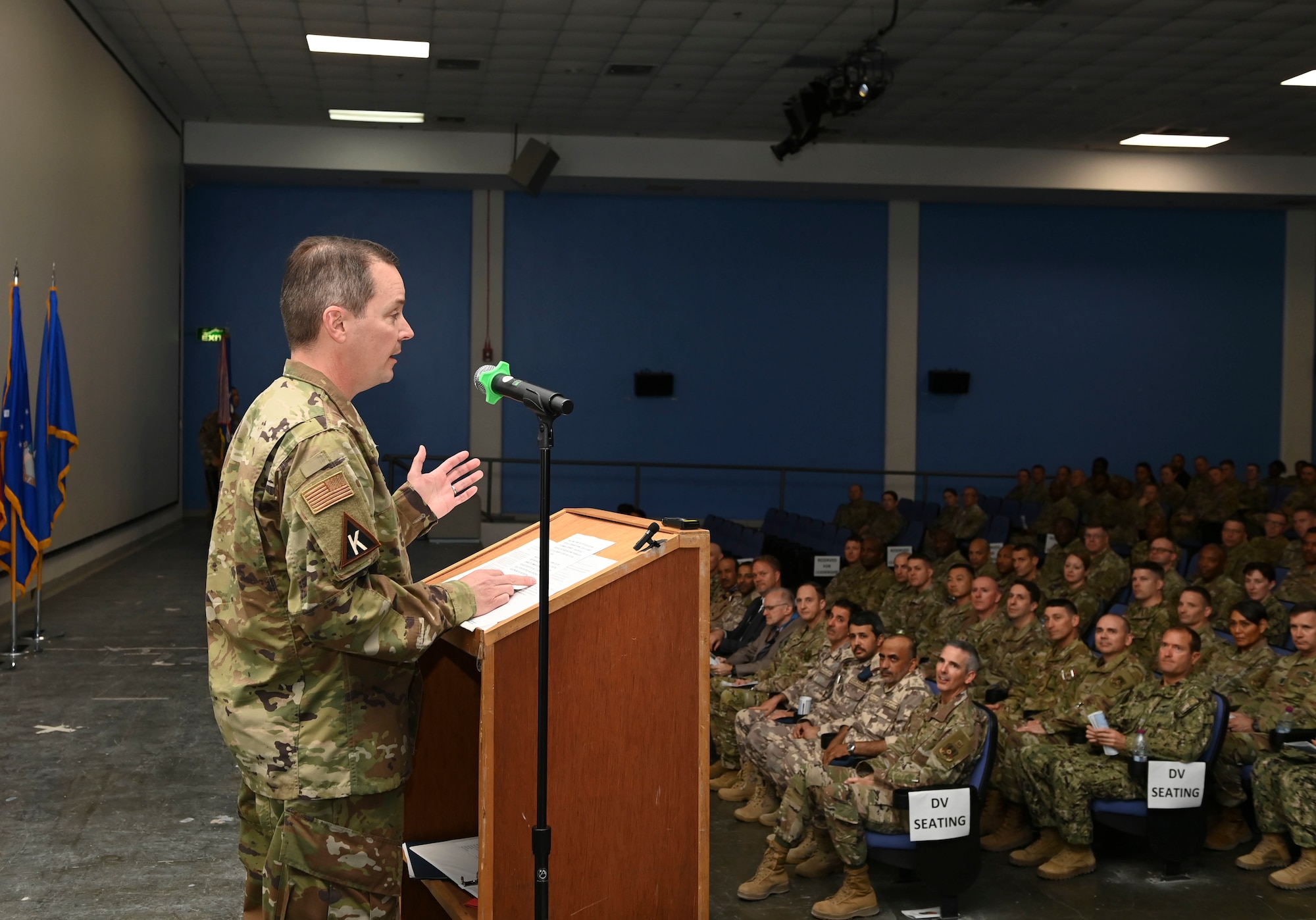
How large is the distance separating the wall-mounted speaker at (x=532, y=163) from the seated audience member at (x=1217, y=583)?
25.8 ft

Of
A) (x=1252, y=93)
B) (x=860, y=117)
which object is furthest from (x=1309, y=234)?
(x=860, y=117)

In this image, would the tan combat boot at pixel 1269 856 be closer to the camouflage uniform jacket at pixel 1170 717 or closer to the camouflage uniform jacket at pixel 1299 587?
the camouflage uniform jacket at pixel 1170 717

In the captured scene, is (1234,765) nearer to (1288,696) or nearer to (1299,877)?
(1299,877)

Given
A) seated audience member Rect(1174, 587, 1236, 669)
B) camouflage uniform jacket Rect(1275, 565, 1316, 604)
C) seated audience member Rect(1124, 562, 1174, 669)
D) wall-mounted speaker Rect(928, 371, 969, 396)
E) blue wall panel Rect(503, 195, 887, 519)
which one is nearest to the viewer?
seated audience member Rect(1174, 587, 1236, 669)

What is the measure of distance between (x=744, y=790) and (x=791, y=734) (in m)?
0.55

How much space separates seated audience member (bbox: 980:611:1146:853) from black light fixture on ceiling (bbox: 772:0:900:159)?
5060 millimetres

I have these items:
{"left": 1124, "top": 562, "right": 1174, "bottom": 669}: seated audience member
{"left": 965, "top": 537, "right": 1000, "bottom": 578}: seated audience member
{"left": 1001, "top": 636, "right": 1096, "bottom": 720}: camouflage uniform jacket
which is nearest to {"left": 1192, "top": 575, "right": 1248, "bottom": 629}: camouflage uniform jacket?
{"left": 1124, "top": 562, "right": 1174, "bottom": 669}: seated audience member

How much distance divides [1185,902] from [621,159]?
1077 centimetres

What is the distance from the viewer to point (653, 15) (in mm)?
9133

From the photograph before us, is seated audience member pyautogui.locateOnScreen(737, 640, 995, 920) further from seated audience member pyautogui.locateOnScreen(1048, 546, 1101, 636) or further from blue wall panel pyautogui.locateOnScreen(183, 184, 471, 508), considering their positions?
blue wall panel pyautogui.locateOnScreen(183, 184, 471, 508)

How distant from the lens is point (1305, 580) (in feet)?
24.6

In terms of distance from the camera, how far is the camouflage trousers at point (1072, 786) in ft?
13.8

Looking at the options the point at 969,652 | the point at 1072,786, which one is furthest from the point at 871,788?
the point at 1072,786

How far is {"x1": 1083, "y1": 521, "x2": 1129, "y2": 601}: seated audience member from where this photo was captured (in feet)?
26.3
